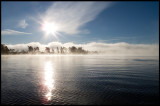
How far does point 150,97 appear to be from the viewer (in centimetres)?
2614

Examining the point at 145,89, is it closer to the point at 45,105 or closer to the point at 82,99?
the point at 82,99

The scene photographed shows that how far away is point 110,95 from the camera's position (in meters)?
27.1

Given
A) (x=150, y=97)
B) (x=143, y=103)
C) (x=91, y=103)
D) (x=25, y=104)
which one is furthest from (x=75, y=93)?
(x=150, y=97)

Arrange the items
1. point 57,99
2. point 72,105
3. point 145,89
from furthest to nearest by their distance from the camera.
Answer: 1. point 145,89
2. point 57,99
3. point 72,105

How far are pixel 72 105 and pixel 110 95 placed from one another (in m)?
9.24

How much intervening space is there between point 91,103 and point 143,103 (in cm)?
962

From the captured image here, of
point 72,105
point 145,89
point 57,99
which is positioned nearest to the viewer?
point 72,105

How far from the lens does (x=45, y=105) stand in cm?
2247

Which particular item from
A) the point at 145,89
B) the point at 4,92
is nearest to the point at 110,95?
the point at 145,89

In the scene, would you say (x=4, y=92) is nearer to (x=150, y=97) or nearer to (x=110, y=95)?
(x=110, y=95)

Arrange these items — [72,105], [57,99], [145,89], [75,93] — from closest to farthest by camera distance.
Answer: [72,105] < [57,99] < [75,93] < [145,89]

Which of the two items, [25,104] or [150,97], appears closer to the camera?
[25,104]

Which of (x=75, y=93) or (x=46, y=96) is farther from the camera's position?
(x=75, y=93)

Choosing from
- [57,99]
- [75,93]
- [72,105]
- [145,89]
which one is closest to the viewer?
[72,105]
